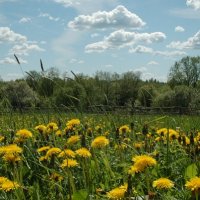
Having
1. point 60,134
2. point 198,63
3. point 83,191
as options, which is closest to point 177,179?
point 83,191

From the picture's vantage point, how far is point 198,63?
95.5 meters

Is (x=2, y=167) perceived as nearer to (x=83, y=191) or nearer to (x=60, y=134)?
(x=60, y=134)

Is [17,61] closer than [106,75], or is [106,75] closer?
[17,61]

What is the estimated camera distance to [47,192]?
3074 millimetres

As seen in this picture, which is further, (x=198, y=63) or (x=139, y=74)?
(x=139, y=74)

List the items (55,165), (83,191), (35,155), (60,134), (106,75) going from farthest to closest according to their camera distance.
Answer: (106,75) → (60,134) → (35,155) → (55,165) → (83,191)

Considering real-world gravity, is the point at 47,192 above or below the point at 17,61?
below

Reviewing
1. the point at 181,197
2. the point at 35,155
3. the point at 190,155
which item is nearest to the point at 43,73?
the point at 35,155

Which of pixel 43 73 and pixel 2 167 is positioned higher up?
pixel 43 73

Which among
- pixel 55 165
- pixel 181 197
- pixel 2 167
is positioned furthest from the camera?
pixel 2 167

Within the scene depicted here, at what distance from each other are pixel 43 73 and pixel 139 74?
3976 inches

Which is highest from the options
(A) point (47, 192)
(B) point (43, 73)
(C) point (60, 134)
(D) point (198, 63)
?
(D) point (198, 63)

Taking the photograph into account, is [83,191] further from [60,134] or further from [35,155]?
[60,134]

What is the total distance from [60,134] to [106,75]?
9767 centimetres
